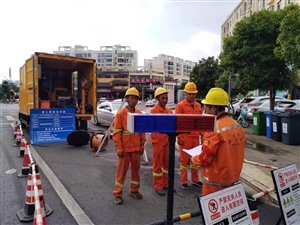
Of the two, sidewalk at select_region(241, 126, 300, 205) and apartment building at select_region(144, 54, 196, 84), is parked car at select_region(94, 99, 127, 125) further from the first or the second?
apartment building at select_region(144, 54, 196, 84)

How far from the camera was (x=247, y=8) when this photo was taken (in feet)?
175

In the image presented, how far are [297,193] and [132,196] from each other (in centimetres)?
259

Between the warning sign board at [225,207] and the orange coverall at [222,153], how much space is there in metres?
0.43

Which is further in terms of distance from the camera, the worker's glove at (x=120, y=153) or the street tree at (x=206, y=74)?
the street tree at (x=206, y=74)

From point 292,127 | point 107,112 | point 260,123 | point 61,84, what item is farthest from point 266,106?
point 61,84

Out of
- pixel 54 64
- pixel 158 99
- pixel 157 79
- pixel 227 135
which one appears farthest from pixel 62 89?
pixel 157 79

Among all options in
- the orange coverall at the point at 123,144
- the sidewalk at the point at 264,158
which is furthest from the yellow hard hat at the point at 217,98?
the sidewalk at the point at 264,158

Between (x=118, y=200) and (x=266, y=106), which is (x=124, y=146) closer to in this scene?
(x=118, y=200)

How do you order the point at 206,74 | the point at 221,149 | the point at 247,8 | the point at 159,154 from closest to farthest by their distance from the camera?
1. the point at 221,149
2. the point at 159,154
3. the point at 206,74
4. the point at 247,8

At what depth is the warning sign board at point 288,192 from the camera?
9.65 feet

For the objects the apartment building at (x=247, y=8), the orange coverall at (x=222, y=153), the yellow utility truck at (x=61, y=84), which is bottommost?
the orange coverall at (x=222, y=153)

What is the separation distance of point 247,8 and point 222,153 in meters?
57.2

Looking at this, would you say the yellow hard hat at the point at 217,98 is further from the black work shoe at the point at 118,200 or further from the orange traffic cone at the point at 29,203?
the orange traffic cone at the point at 29,203

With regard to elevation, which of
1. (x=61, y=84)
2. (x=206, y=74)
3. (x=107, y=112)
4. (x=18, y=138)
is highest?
(x=206, y=74)
